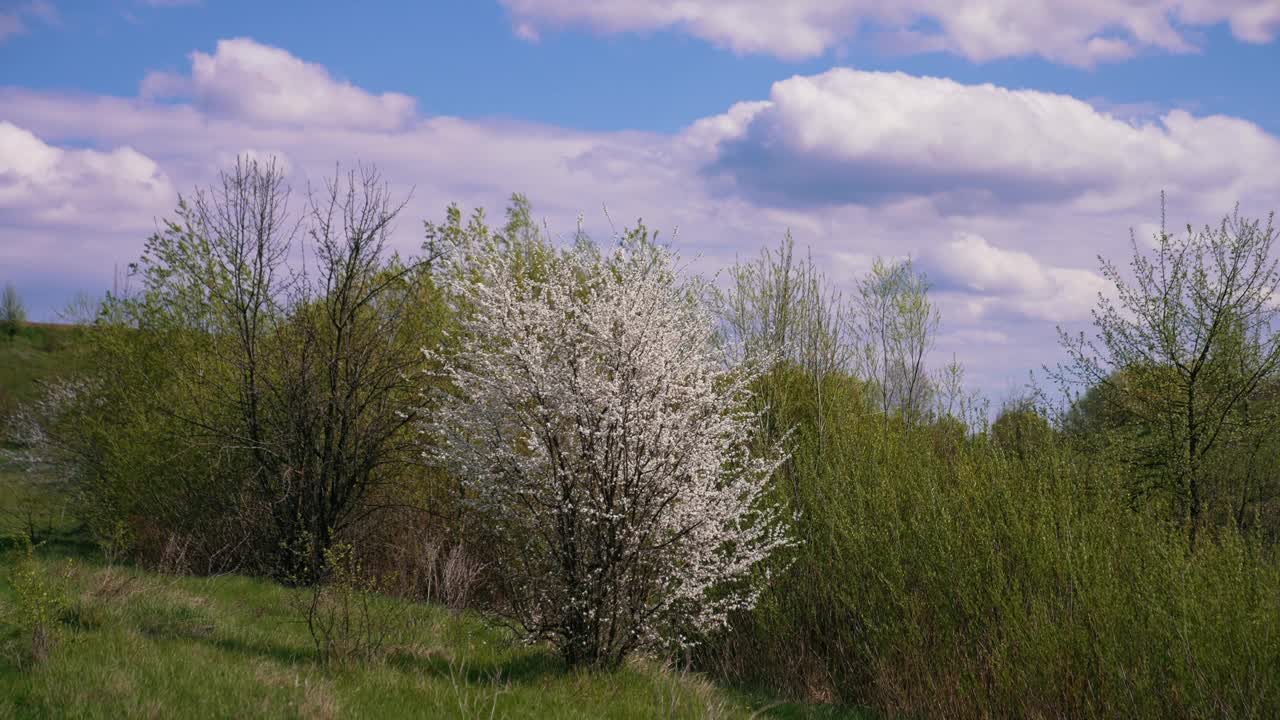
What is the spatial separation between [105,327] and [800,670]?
51.4 feet

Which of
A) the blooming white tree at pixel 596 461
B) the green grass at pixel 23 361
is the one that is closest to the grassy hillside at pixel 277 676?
the blooming white tree at pixel 596 461

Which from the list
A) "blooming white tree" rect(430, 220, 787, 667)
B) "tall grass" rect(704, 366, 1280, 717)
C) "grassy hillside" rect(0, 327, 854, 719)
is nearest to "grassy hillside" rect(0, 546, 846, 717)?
"grassy hillside" rect(0, 327, 854, 719)

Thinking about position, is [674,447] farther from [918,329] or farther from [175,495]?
[918,329]

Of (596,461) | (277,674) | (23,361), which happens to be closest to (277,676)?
(277,674)

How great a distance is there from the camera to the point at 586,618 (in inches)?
290

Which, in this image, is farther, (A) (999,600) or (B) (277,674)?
(A) (999,600)

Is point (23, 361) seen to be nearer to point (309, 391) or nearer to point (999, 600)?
point (309, 391)

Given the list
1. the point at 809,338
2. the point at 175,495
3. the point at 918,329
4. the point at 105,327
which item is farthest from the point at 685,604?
the point at 105,327

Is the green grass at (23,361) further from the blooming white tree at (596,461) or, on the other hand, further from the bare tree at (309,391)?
the blooming white tree at (596,461)

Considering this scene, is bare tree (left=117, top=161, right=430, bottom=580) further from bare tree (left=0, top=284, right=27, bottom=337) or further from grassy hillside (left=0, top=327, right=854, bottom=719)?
bare tree (left=0, top=284, right=27, bottom=337)

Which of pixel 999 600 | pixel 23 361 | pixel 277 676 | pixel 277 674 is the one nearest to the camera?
pixel 277 676

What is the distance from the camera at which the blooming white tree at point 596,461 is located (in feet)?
23.8

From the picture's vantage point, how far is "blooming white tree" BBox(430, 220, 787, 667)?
7.27 m

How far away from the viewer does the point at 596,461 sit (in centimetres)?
721
